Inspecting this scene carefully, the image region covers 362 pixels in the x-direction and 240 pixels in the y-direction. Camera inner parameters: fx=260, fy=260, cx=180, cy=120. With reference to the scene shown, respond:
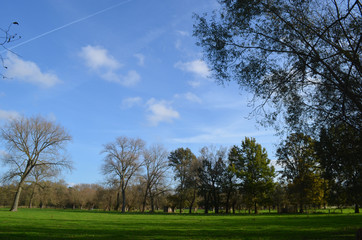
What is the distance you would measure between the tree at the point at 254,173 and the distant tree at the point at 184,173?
1138 centimetres

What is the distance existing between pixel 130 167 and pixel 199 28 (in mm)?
54540

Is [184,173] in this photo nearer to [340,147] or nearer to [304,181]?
[304,181]

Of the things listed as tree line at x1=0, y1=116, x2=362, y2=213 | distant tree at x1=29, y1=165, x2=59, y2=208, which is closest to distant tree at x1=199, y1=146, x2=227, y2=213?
tree line at x1=0, y1=116, x2=362, y2=213

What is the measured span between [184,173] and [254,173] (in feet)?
59.0

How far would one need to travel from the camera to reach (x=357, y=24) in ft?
36.4

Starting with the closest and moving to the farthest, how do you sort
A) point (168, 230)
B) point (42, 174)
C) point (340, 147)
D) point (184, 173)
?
point (340, 147) → point (168, 230) → point (42, 174) → point (184, 173)

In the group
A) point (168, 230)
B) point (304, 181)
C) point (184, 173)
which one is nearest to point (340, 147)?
point (168, 230)

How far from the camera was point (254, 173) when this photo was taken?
177 feet

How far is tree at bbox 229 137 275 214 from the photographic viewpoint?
173ft

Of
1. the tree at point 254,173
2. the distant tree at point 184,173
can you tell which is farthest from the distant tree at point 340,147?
the distant tree at point 184,173

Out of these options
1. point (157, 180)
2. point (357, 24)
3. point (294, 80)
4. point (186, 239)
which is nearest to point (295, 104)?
point (294, 80)

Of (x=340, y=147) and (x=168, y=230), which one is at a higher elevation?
(x=340, y=147)

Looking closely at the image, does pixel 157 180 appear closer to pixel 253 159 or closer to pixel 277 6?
pixel 253 159

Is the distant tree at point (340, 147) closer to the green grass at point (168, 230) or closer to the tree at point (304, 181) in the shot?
the green grass at point (168, 230)
